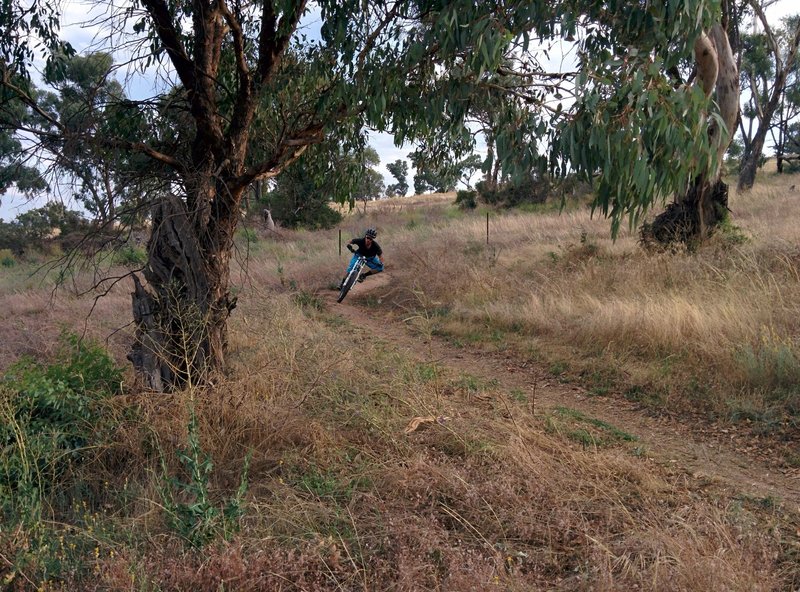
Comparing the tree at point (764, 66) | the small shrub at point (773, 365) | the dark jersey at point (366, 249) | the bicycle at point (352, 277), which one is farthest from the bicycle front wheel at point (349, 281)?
the tree at point (764, 66)

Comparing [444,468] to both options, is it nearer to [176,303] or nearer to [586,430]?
[586,430]

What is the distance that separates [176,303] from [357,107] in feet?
7.42

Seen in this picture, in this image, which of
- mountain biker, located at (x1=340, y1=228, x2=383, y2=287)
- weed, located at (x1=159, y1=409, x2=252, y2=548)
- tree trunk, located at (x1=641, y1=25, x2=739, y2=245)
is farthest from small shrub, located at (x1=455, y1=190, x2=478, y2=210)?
weed, located at (x1=159, y1=409, x2=252, y2=548)

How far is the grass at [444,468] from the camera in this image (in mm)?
2998

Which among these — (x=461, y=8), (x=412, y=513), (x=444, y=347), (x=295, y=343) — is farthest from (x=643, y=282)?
(x=412, y=513)

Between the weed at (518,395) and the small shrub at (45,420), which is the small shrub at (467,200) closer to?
the weed at (518,395)

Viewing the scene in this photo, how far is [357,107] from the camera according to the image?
5.65 metres

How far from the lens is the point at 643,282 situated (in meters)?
8.84

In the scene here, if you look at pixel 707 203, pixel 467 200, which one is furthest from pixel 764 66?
pixel 707 203

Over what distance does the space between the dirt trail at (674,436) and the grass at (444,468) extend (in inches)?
6.4

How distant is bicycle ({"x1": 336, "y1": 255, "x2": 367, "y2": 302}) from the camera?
11820 mm

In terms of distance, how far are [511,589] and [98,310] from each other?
31.0 ft

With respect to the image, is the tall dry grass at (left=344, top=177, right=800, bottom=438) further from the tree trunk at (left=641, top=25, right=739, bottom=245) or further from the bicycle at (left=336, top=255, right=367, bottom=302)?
the bicycle at (left=336, top=255, right=367, bottom=302)

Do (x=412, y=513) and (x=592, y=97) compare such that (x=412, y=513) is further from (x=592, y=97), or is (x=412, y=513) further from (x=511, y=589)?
(x=592, y=97)
